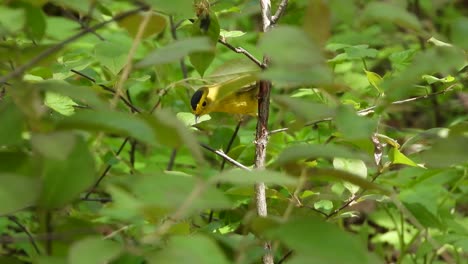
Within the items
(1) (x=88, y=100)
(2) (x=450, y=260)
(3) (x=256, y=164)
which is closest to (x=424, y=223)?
(3) (x=256, y=164)

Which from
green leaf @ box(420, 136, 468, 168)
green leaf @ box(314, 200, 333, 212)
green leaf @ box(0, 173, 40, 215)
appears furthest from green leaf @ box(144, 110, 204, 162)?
green leaf @ box(314, 200, 333, 212)

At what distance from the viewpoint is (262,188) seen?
122 centimetres

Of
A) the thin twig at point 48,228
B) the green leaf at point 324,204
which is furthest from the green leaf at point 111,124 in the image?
the green leaf at point 324,204

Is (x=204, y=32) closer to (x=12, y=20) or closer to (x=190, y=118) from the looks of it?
(x=190, y=118)

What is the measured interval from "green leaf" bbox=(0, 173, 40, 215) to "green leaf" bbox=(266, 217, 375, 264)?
0.65 ft

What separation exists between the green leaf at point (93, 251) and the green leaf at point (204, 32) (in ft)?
2.12

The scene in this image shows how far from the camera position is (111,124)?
25.2 inches

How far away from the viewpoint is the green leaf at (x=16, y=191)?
2.15 feet

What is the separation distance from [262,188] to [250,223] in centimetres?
51

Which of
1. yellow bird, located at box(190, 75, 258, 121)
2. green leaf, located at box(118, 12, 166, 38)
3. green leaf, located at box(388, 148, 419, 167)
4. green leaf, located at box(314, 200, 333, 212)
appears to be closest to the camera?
green leaf, located at box(118, 12, 166, 38)

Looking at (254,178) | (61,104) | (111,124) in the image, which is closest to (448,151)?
(254,178)

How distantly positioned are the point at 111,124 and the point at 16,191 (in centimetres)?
10

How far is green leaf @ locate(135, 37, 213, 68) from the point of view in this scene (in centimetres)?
67

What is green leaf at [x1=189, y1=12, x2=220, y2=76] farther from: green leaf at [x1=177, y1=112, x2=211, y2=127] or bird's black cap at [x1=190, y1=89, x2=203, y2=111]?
bird's black cap at [x1=190, y1=89, x2=203, y2=111]
